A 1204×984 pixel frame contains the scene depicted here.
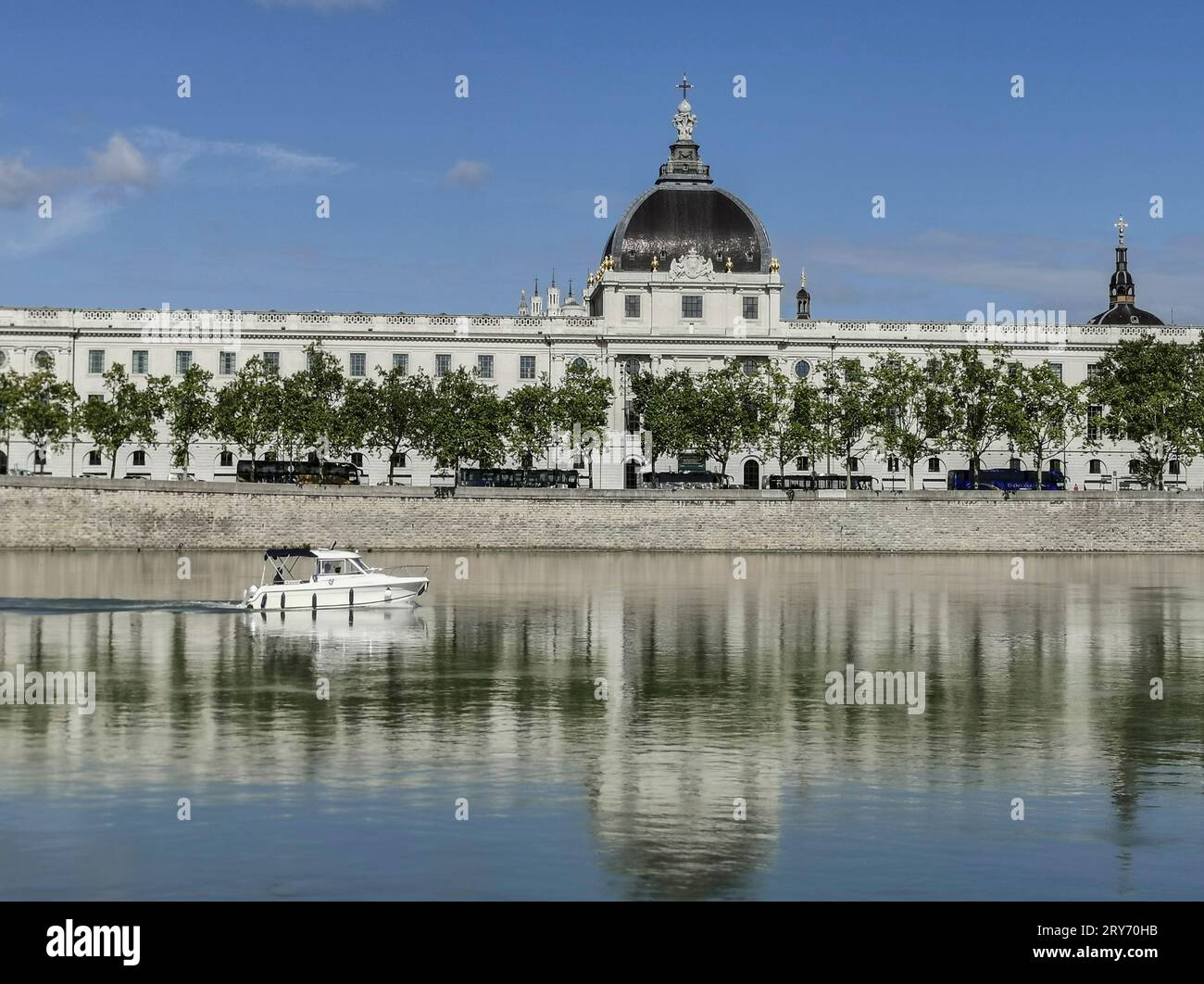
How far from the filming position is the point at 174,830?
82.8 feet

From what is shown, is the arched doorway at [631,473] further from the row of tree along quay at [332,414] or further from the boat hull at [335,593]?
the boat hull at [335,593]

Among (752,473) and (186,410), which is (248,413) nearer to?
(186,410)

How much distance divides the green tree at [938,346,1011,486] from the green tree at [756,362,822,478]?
32.5 feet

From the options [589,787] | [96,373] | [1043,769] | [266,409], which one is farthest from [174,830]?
[96,373]

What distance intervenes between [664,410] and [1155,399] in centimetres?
3651

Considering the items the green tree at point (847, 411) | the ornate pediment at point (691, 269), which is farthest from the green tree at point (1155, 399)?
the ornate pediment at point (691, 269)

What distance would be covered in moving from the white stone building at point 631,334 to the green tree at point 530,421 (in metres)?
15.0

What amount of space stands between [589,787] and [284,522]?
79402 mm

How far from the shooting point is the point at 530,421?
4904 inches
